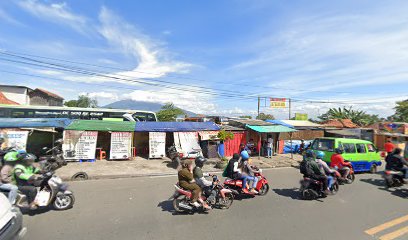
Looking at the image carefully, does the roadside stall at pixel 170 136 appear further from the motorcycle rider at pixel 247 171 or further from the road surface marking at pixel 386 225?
the road surface marking at pixel 386 225

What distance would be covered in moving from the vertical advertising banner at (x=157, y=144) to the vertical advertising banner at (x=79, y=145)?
3421 mm

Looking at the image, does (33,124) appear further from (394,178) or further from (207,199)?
(394,178)

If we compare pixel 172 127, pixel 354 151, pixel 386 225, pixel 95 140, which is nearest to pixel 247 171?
pixel 386 225

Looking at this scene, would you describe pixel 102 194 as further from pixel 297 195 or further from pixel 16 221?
pixel 297 195

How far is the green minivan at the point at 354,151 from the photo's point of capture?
11680 millimetres

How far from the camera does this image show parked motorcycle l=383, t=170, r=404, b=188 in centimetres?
918

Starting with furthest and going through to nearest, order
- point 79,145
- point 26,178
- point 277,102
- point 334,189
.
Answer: point 277,102 → point 79,145 → point 334,189 → point 26,178

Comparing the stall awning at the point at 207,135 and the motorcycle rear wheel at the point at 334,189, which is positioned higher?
the stall awning at the point at 207,135

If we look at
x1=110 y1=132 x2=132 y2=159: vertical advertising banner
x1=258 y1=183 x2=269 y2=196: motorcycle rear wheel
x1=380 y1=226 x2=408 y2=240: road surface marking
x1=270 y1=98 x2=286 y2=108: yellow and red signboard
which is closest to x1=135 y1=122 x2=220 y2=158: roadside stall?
x1=110 y1=132 x2=132 y2=159: vertical advertising banner

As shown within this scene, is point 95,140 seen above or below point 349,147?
below

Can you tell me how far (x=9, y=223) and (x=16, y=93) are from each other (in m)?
40.9

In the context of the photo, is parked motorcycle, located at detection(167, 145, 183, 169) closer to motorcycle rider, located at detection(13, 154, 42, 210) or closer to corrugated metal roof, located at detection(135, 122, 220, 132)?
corrugated metal roof, located at detection(135, 122, 220, 132)

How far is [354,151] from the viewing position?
12.0m

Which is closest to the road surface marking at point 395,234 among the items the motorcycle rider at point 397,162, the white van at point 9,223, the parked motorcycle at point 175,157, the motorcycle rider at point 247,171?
the motorcycle rider at point 247,171
